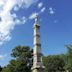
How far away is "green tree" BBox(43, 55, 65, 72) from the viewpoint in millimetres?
66312

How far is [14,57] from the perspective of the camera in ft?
199

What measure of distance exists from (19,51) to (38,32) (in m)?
31.7

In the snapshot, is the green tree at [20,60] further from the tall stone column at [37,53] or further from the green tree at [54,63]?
the tall stone column at [37,53]

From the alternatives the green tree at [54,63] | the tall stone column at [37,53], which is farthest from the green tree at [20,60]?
the tall stone column at [37,53]

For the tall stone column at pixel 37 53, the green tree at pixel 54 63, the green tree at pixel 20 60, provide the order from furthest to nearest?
the green tree at pixel 54 63 < the green tree at pixel 20 60 < the tall stone column at pixel 37 53

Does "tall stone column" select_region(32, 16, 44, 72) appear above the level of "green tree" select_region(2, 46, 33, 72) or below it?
below

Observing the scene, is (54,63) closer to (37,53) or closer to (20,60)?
(20,60)

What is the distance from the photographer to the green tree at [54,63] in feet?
218

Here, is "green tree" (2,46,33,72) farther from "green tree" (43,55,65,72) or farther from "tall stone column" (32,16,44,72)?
"tall stone column" (32,16,44,72)

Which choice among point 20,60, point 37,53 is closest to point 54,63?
point 20,60

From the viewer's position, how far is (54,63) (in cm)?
6762

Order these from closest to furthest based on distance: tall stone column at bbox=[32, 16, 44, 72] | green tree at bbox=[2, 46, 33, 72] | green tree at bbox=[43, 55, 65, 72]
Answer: tall stone column at bbox=[32, 16, 44, 72] < green tree at bbox=[2, 46, 33, 72] < green tree at bbox=[43, 55, 65, 72]

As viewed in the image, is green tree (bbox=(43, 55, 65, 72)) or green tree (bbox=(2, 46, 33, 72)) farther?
green tree (bbox=(43, 55, 65, 72))

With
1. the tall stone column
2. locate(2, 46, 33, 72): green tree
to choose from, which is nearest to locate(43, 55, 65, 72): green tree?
locate(2, 46, 33, 72): green tree
